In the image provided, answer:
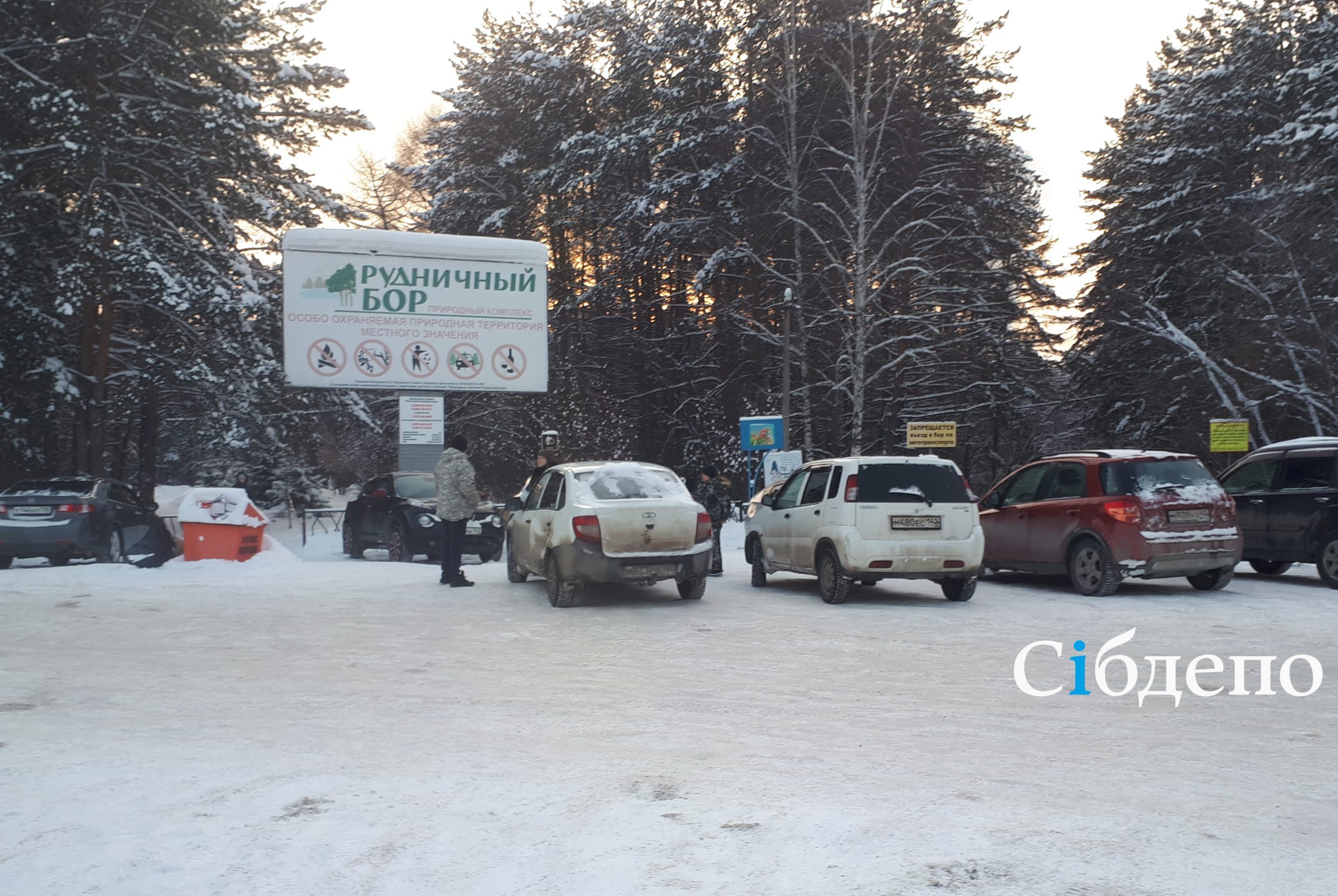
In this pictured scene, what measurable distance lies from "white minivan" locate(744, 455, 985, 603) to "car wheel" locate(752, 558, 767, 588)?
5.82ft

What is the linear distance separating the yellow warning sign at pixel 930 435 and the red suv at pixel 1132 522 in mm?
9652

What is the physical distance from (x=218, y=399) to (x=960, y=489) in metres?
22.5

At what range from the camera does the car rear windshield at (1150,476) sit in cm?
1415

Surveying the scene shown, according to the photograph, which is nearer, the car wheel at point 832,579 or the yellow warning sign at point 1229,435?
the car wheel at point 832,579

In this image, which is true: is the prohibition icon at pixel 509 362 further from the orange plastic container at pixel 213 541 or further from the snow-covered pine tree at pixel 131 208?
the orange plastic container at pixel 213 541

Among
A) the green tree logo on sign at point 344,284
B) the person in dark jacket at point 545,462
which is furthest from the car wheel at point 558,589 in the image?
the green tree logo on sign at point 344,284

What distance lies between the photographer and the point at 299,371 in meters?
24.2

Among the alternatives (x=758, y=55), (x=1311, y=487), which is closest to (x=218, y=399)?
(x=758, y=55)

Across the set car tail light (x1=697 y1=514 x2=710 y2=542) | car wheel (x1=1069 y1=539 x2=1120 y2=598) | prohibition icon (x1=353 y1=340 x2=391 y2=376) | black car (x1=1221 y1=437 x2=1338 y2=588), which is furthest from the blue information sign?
car tail light (x1=697 y1=514 x2=710 y2=542)

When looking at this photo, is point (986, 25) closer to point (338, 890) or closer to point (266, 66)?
point (266, 66)

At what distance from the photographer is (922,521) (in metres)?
13.8

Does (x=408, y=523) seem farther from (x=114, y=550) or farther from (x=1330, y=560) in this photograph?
(x=1330, y=560)

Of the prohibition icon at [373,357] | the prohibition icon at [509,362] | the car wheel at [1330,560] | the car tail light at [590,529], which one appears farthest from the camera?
the prohibition icon at [509,362]

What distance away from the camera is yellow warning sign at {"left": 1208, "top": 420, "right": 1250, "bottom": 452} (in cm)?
2228
